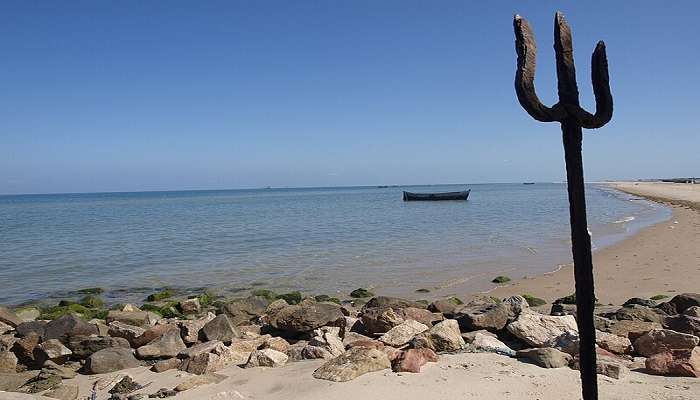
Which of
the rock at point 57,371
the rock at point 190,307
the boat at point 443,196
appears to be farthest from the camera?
the boat at point 443,196

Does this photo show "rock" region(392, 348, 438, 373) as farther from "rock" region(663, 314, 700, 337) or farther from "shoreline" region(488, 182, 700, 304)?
"shoreline" region(488, 182, 700, 304)

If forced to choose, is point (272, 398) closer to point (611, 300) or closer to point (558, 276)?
point (611, 300)

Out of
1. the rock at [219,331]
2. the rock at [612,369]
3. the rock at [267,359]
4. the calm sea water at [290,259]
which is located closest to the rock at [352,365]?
the rock at [267,359]

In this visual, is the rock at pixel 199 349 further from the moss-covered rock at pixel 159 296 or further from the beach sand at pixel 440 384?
the moss-covered rock at pixel 159 296

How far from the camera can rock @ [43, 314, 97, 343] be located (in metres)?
8.27

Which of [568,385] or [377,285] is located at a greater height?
[568,385]

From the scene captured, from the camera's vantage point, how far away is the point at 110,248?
83.8ft

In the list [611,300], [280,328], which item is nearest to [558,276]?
[611,300]

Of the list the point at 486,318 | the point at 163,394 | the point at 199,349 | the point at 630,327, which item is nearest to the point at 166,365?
the point at 199,349

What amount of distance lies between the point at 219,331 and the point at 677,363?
5.91m

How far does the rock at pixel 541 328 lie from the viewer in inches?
251

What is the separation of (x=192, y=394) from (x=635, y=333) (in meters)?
5.34

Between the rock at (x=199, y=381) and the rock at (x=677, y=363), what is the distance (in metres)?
4.61

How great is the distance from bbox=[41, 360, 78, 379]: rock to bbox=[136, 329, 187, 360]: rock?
0.85 meters
